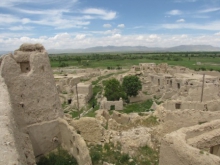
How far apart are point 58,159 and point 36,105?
3.12 m

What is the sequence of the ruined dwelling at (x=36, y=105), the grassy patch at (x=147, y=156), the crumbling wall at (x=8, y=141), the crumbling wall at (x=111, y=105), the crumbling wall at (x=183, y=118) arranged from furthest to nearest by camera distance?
the crumbling wall at (x=111, y=105)
the crumbling wall at (x=183, y=118)
the grassy patch at (x=147, y=156)
the ruined dwelling at (x=36, y=105)
the crumbling wall at (x=8, y=141)

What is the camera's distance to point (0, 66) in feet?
34.4

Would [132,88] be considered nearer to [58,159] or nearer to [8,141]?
[58,159]

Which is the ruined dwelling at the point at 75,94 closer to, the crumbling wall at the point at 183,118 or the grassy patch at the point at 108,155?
the crumbling wall at the point at 183,118

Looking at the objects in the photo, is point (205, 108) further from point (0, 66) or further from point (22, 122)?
point (0, 66)

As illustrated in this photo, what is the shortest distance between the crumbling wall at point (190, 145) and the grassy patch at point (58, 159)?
15.6ft

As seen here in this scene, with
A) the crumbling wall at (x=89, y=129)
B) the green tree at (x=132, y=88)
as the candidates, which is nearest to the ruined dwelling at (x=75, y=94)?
the green tree at (x=132, y=88)

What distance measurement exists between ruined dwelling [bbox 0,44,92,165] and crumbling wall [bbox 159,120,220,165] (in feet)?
12.0

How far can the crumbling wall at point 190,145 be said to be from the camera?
767cm

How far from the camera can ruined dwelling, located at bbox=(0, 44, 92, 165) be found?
1036cm

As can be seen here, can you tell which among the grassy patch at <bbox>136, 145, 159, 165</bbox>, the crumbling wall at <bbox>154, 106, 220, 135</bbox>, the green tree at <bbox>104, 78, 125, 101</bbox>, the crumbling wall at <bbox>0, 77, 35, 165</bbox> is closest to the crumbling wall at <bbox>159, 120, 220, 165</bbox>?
the grassy patch at <bbox>136, 145, 159, 165</bbox>

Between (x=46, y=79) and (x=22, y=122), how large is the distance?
256 centimetres

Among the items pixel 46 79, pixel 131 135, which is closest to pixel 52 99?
pixel 46 79

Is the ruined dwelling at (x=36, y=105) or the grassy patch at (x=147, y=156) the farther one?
the grassy patch at (x=147, y=156)
